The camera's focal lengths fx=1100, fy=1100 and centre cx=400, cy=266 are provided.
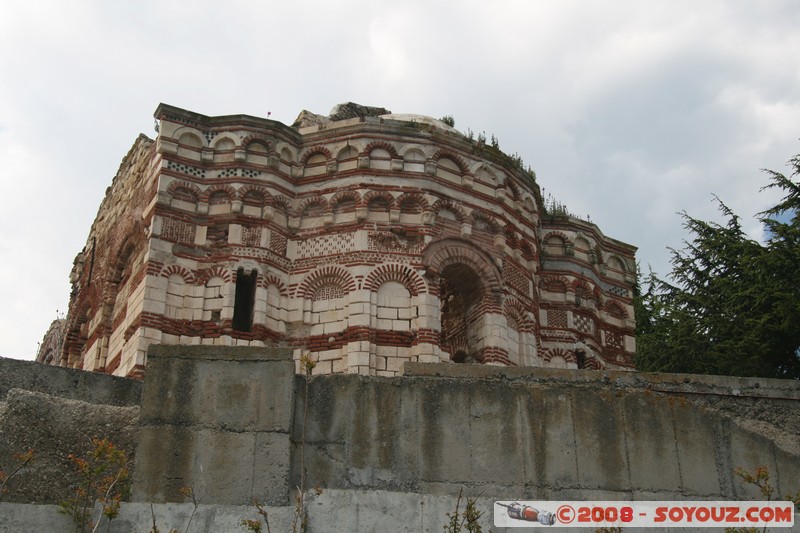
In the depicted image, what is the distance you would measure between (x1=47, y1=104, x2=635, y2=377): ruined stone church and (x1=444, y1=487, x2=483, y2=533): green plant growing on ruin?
385 inches

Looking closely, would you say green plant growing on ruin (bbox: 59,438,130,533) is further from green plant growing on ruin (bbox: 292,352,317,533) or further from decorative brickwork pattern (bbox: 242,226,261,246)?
decorative brickwork pattern (bbox: 242,226,261,246)

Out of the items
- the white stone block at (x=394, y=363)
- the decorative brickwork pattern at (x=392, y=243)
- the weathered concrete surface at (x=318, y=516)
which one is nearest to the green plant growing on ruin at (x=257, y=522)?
the weathered concrete surface at (x=318, y=516)

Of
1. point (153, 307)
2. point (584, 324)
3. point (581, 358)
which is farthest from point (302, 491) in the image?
point (584, 324)

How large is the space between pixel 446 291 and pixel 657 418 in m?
11.9

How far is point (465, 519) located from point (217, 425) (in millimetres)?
1897

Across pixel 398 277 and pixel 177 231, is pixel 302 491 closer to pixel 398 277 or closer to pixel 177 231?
pixel 398 277

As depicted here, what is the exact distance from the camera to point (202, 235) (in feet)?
62.2

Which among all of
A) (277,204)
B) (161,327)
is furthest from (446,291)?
(161,327)

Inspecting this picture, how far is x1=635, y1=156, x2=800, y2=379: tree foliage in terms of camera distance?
66.2 feet

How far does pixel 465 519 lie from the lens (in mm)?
7715

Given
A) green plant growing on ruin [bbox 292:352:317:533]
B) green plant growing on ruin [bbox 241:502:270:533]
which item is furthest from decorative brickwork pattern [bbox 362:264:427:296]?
green plant growing on ruin [bbox 241:502:270:533]

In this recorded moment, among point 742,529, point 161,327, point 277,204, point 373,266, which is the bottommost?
point 742,529

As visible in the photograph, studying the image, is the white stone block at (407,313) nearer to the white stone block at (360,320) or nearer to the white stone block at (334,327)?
the white stone block at (360,320)

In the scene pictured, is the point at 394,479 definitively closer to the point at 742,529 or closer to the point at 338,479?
the point at 338,479
